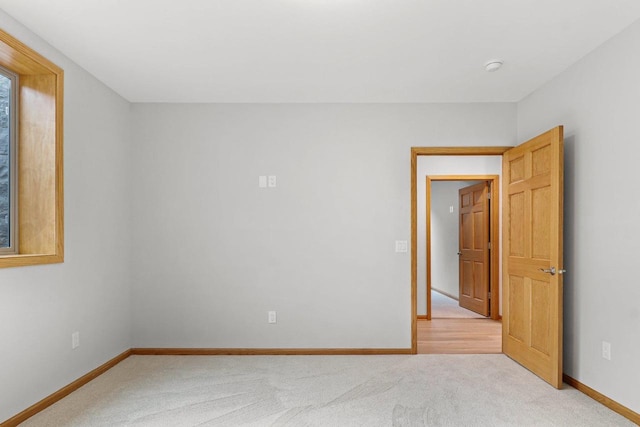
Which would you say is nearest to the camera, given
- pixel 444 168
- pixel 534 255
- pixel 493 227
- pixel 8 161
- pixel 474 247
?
pixel 8 161

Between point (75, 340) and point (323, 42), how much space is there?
2.81m

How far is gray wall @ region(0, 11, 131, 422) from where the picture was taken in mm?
2398

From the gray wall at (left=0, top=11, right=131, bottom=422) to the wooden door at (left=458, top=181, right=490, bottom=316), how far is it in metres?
4.66

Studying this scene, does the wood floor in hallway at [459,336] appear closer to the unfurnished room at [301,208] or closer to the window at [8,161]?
the unfurnished room at [301,208]

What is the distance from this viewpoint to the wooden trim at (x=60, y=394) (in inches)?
94.1

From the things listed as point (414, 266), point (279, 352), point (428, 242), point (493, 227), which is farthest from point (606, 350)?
point (493, 227)

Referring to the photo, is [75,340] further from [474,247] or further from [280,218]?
[474,247]

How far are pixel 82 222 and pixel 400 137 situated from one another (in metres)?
2.89

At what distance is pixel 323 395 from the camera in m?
2.86

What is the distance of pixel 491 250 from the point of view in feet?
18.7

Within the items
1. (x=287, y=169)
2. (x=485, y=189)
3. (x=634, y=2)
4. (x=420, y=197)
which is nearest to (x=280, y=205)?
(x=287, y=169)

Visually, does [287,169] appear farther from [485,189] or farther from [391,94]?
[485,189]

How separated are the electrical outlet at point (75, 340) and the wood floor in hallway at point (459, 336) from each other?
2.97m

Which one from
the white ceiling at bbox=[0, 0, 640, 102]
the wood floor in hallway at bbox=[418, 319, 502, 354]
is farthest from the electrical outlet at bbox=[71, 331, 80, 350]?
the wood floor in hallway at bbox=[418, 319, 502, 354]
